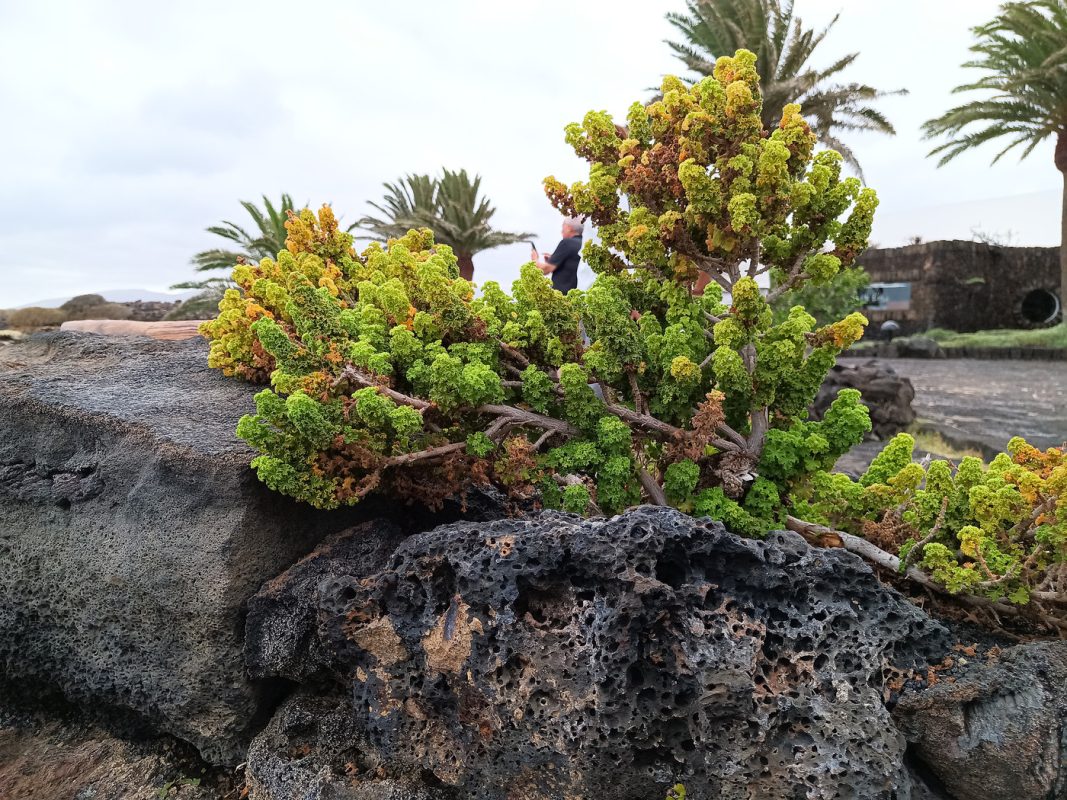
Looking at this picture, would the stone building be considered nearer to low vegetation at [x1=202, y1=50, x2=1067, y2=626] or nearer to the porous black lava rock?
low vegetation at [x1=202, y1=50, x2=1067, y2=626]

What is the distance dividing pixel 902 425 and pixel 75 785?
12.4 m

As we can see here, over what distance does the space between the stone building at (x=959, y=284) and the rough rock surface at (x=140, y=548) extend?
2829 centimetres

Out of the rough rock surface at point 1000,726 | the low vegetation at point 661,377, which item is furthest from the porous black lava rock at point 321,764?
Answer: the rough rock surface at point 1000,726

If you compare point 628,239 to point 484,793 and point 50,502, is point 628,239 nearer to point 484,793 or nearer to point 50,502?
point 484,793

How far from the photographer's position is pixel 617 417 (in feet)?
10.3

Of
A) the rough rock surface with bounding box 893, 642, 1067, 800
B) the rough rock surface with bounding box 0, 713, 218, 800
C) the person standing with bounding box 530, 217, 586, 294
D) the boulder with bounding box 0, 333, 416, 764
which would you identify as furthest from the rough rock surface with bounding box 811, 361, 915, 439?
the rough rock surface with bounding box 0, 713, 218, 800

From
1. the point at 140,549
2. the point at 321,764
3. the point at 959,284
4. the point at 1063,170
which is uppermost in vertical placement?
the point at 1063,170

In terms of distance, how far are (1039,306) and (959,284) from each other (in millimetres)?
4469

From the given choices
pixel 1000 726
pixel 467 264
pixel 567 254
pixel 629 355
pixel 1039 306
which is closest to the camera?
pixel 1000 726

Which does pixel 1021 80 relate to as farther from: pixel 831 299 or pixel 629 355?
pixel 629 355

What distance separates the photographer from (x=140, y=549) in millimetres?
2996

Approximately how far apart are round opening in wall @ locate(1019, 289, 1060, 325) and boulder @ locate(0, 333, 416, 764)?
33.1 meters

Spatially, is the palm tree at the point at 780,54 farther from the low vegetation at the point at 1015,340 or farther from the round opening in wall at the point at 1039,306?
the round opening in wall at the point at 1039,306

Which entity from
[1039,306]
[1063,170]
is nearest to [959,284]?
[1039,306]
